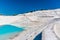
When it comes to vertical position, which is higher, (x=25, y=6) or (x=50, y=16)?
(x=25, y=6)

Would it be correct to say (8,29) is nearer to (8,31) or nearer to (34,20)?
(8,31)

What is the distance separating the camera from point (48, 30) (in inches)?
79.4

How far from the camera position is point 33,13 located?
208cm

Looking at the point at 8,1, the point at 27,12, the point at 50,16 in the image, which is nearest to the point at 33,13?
the point at 27,12

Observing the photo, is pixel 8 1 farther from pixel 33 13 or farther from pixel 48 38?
→ pixel 48 38

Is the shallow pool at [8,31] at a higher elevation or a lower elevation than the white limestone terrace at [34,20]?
lower

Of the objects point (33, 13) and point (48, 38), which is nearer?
point (48, 38)

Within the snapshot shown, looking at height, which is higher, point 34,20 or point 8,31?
point 34,20

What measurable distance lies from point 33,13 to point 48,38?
0.39 metres

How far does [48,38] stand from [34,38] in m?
0.17

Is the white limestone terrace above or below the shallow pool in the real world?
above

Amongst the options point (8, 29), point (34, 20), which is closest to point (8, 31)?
point (8, 29)

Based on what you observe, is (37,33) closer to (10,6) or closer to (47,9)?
(47,9)

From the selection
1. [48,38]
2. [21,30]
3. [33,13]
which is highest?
[33,13]
